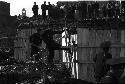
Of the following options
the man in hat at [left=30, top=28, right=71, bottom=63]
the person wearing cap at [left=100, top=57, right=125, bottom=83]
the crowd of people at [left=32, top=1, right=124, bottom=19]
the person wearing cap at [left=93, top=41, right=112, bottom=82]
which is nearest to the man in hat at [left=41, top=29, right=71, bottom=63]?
the man in hat at [left=30, top=28, right=71, bottom=63]

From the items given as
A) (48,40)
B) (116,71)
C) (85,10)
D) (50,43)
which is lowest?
(116,71)

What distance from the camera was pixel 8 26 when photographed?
57.6 meters

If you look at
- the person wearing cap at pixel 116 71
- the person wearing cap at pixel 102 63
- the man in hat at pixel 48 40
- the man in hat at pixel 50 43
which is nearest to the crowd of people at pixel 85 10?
the man in hat at pixel 48 40

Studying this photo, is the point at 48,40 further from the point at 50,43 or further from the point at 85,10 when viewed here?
the point at 85,10

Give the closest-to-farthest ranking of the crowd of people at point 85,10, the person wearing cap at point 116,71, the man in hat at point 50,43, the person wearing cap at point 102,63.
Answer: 1. the person wearing cap at point 116,71
2. the person wearing cap at point 102,63
3. the man in hat at point 50,43
4. the crowd of people at point 85,10

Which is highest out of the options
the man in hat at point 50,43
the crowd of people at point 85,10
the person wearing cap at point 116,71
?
the crowd of people at point 85,10

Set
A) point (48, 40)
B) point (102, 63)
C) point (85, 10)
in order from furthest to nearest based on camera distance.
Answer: point (85, 10) → point (48, 40) → point (102, 63)

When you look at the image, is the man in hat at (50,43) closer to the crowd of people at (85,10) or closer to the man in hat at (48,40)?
the man in hat at (48,40)

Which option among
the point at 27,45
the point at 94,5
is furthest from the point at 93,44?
the point at 27,45

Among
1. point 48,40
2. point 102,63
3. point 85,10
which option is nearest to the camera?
point 102,63

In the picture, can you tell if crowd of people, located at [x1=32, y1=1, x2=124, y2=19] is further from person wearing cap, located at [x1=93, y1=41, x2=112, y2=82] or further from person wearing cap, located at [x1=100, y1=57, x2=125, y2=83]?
person wearing cap, located at [x1=100, y1=57, x2=125, y2=83]

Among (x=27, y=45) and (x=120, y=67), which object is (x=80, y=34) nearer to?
(x=120, y=67)

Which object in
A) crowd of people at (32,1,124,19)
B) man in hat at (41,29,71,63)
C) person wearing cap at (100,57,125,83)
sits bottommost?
person wearing cap at (100,57,125,83)

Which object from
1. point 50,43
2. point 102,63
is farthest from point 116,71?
point 50,43
